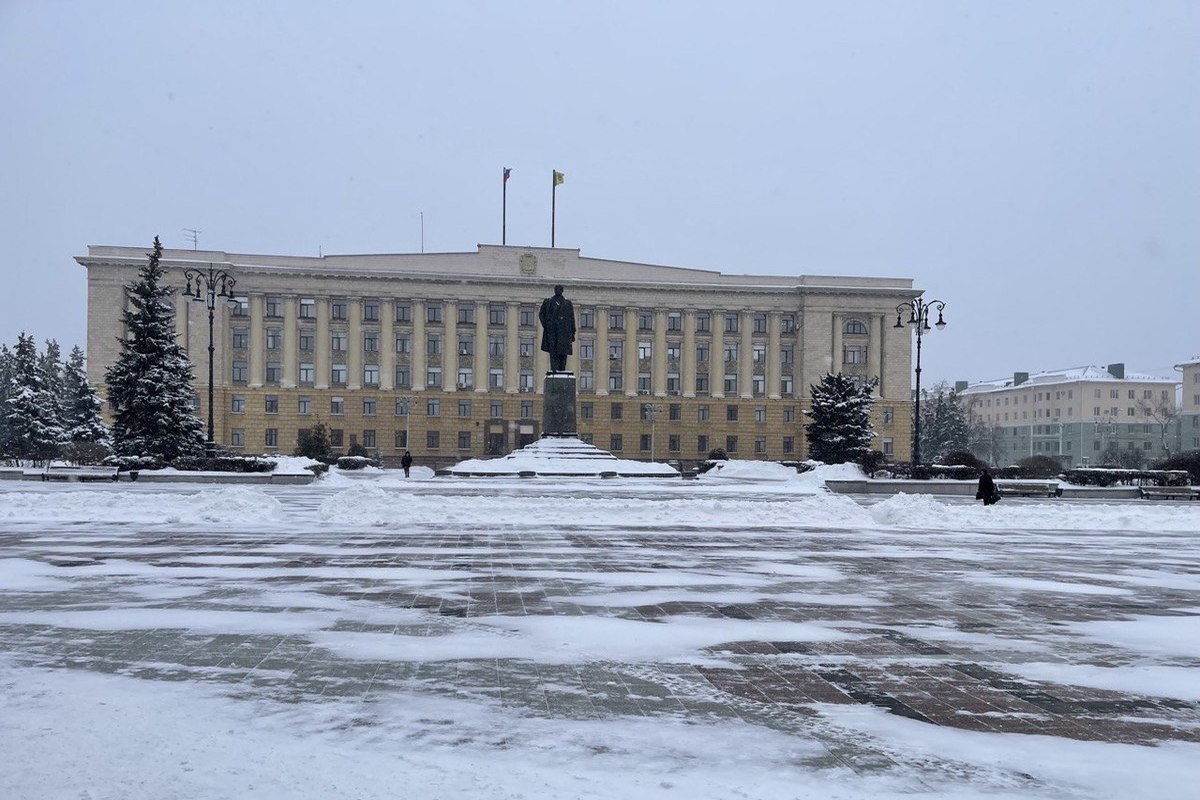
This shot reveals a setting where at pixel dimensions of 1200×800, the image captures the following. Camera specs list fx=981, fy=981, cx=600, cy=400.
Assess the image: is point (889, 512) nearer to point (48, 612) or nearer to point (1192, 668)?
point (1192, 668)

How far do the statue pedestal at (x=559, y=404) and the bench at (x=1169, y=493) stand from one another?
2402 cm

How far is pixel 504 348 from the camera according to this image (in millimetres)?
88125

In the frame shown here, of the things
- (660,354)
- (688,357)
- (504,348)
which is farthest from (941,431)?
(504,348)

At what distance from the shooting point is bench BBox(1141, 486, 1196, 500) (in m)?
34.7

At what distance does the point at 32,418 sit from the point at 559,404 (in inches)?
1400

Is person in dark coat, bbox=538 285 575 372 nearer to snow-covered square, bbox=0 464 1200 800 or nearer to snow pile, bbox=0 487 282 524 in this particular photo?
snow pile, bbox=0 487 282 524

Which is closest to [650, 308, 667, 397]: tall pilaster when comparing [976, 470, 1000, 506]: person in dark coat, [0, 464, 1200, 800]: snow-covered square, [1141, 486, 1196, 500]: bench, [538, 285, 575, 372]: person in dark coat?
[538, 285, 575, 372]: person in dark coat

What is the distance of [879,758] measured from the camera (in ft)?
16.5

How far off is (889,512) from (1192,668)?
14.7m

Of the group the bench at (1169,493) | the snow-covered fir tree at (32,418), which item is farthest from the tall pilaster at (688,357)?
the bench at (1169,493)

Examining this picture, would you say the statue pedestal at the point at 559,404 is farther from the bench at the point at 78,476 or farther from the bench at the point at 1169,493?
the bench at the point at 1169,493

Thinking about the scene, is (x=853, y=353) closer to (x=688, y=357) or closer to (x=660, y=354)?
(x=688, y=357)

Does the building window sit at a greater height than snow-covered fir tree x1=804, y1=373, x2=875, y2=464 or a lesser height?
greater

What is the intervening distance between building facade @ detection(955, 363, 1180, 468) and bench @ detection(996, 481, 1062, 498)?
242 feet
